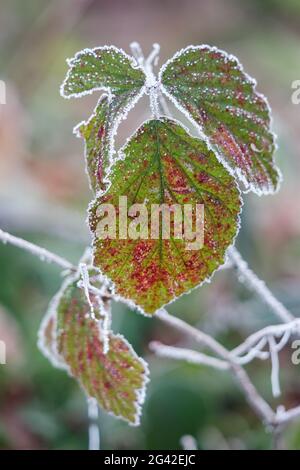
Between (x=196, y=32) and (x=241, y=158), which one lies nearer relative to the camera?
(x=241, y=158)

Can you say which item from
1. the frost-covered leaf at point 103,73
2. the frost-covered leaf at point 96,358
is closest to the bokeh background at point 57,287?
the frost-covered leaf at point 96,358

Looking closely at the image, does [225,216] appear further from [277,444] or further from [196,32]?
[196,32]

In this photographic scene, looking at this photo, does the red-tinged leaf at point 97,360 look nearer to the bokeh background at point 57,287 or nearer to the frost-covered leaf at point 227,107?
the frost-covered leaf at point 227,107

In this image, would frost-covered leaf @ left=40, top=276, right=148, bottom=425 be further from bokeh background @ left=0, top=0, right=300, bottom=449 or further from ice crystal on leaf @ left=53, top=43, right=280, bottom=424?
bokeh background @ left=0, top=0, right=300, bottom=449

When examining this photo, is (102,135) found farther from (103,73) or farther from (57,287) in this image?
(57,287)

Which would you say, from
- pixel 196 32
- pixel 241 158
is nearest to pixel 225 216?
pixel 241 158
